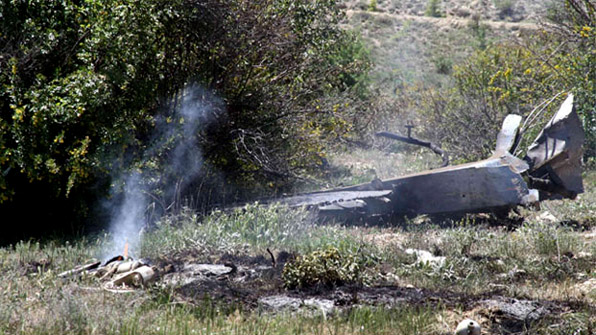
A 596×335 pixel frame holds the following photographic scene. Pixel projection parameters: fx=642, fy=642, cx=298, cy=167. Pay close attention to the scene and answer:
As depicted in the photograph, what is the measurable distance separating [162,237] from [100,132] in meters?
2.04

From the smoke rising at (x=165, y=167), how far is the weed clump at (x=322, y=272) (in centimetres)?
286

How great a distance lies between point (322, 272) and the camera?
6.25 m

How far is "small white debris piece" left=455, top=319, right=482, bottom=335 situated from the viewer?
4.81 metres

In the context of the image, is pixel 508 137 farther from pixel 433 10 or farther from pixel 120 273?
pixel 433 10

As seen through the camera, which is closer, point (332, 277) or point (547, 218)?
point (332, 277)

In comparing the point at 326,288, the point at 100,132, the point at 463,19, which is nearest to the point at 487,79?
the point at 100,132

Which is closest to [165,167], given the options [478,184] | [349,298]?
[478,184]

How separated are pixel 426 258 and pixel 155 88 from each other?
510 centimetres

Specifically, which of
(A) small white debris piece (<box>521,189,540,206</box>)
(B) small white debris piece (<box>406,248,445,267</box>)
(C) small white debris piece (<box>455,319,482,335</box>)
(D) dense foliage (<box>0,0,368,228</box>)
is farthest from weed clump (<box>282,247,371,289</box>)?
(D) dense foliage (<box>0,0,368,228</box>)

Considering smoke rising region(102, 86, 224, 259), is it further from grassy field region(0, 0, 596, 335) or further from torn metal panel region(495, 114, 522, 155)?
torn metal panel region(495, 114, 522, 155)

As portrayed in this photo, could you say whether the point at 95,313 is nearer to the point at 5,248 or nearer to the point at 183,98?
the point at 5,248

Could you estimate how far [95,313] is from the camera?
15.7 ft

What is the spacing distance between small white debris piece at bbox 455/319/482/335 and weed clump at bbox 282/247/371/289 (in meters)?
1.59

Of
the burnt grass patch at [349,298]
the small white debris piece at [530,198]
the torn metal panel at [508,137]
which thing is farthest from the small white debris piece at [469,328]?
the torn metal panel at [508,137]
